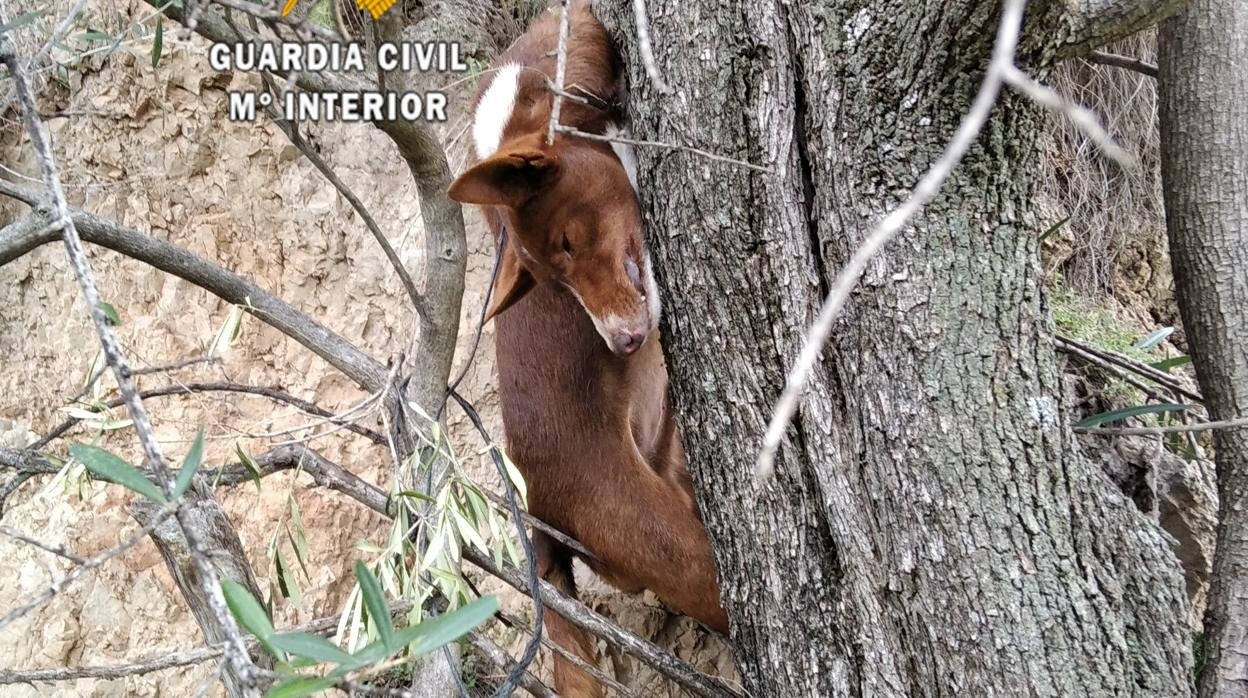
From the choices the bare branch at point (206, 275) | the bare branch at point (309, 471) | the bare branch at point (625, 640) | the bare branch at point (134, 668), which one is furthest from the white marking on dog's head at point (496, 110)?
the bare branch at point (134, 668)

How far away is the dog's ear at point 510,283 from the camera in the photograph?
7.59 ft

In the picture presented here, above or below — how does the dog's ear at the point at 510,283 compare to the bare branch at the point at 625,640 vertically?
above

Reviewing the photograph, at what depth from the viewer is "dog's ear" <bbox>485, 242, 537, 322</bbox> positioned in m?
2.31

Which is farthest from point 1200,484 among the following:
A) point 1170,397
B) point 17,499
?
point 17,499

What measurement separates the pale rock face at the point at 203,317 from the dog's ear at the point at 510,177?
129 centimetres

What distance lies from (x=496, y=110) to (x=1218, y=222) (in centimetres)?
166

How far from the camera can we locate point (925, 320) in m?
1.54

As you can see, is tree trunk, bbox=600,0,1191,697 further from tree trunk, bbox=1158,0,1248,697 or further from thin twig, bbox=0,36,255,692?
thin twig, bbox=0,36,255,692

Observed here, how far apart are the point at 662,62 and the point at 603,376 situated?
0.98m

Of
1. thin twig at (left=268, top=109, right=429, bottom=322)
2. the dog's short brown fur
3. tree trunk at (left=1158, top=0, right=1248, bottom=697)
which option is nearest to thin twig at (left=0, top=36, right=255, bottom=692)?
thin twig at (left=268, top=109, right=429, bottom=322)

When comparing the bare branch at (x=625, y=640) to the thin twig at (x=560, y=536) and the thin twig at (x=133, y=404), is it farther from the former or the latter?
the thin twig at (x=133, y=404)

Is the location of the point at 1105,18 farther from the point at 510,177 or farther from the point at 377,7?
the point at 377,7

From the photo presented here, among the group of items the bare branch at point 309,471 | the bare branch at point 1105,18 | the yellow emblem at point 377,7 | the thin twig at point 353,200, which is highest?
the yellow emblem at point 377,7

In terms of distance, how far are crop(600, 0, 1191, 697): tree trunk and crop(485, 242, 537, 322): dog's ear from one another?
0.69 meters
